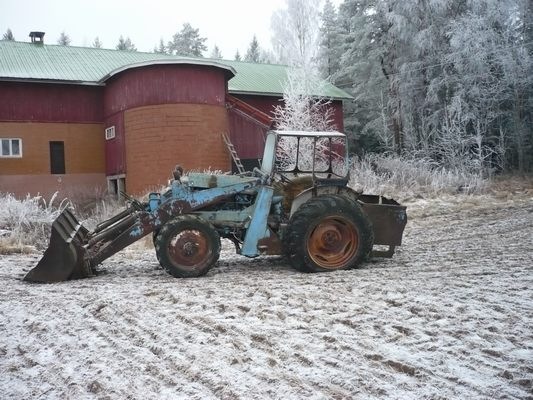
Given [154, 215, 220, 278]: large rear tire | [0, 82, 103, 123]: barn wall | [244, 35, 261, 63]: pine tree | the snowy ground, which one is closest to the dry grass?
the snowy ground

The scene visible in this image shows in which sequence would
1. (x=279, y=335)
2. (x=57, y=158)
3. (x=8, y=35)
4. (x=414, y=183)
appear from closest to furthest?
1. (x=279, y=335)
2. (x=414, y=183)
3. (x=57, y=158)
4. (x=8, y=35)

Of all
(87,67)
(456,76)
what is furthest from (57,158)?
(456,76)

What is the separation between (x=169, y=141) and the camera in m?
19.8

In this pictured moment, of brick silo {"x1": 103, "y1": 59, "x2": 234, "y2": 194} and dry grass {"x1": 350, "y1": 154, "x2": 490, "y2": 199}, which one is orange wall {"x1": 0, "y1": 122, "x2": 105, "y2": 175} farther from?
dry grass {"x1": 350, "y1": 154, "x2": 490, "y2": 199}

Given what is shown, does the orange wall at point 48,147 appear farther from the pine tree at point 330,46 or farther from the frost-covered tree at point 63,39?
the frost-covered tree at point 63,39

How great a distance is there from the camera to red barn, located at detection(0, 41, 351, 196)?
65.3ft

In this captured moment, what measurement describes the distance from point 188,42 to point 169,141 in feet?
130

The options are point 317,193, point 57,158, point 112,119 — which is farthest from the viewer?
point 57,158

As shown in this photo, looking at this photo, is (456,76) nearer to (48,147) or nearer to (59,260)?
(48,147)

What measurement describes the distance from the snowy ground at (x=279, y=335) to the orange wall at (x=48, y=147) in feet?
56.3

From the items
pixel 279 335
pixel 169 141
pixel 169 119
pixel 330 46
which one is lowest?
pixel 279 335

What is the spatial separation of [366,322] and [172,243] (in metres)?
3.17

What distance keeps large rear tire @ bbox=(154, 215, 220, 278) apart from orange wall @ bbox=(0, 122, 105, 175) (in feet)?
59.5

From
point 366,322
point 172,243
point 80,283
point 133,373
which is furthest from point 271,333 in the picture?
point 80,283
